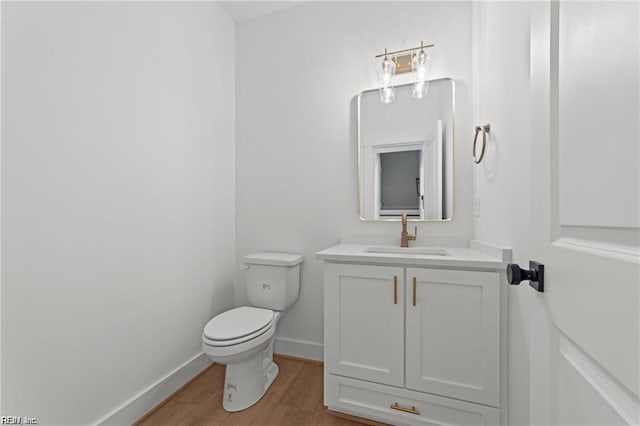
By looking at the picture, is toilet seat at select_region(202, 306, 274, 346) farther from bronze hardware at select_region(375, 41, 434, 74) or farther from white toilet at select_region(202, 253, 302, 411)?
bronze hardware at select_region(375, 41, 434, 74)

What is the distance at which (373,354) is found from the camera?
1369 millimetres

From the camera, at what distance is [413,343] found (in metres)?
1.30

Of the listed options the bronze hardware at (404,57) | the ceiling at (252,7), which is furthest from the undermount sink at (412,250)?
the ceiling at (252,7)

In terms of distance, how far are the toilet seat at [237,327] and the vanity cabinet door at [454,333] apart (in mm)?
800

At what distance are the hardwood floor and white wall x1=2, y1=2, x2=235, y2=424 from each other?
0.65 ft

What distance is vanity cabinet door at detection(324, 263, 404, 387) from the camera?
4.37 ft

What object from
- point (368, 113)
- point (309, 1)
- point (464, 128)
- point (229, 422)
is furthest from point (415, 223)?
point (309, 1)

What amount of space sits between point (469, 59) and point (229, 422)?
98.7 inches

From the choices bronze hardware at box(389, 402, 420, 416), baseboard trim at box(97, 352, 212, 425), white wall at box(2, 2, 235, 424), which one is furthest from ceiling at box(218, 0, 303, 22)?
bronze hardware at box(389, 402, 420, 416)

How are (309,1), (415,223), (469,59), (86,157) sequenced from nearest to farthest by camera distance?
1. (86,157)
2. (469,59)
3. (415,223)
4. (309,1)

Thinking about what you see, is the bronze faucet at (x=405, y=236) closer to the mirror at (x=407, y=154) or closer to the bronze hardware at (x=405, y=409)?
the mirror at (x=407, y=154)

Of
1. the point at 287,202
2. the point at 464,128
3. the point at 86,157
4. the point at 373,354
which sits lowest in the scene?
the point at 373,354

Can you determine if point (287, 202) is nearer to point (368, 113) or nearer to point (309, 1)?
point (368, 113)

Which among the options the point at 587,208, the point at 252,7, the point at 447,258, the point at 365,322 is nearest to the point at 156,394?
the point at 365,322
